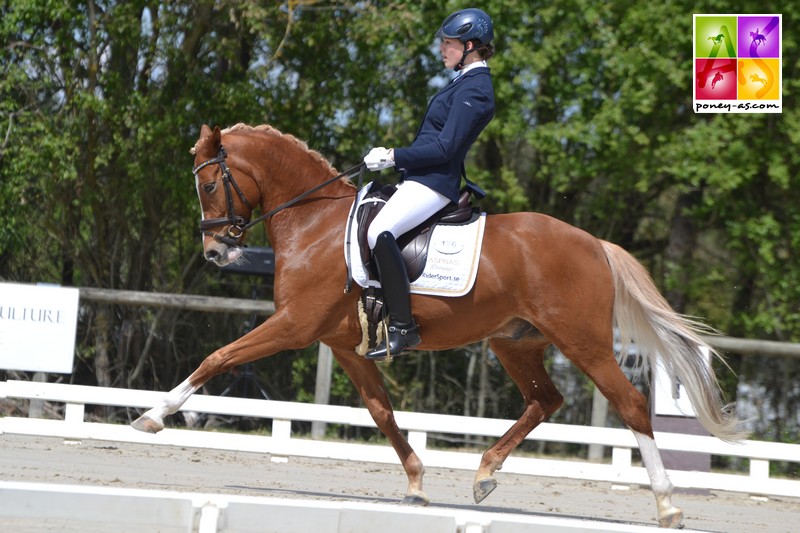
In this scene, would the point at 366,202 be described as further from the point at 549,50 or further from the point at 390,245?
the point at 549,50

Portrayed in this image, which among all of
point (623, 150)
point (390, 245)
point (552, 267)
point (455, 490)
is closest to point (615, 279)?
point (552, 267)

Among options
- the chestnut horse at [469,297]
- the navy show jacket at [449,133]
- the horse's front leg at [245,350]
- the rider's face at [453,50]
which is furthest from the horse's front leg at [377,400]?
the rider's face at [453,50]

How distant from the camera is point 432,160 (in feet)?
18.4

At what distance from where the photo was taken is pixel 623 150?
11.5m

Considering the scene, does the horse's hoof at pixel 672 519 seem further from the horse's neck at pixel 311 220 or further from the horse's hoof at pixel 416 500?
the horse's neck at pixel 311 220

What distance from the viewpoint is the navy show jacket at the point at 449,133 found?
18.4 ft

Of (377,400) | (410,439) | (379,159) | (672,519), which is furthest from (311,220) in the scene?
(410,439)

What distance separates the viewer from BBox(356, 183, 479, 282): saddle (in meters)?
5.70

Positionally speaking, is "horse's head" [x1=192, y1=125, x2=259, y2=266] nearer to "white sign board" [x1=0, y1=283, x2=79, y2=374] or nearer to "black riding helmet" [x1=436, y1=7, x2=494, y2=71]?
"black riding helmet" [x1=436, y1=7, x2=494, y2=71]

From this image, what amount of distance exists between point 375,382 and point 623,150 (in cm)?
640
